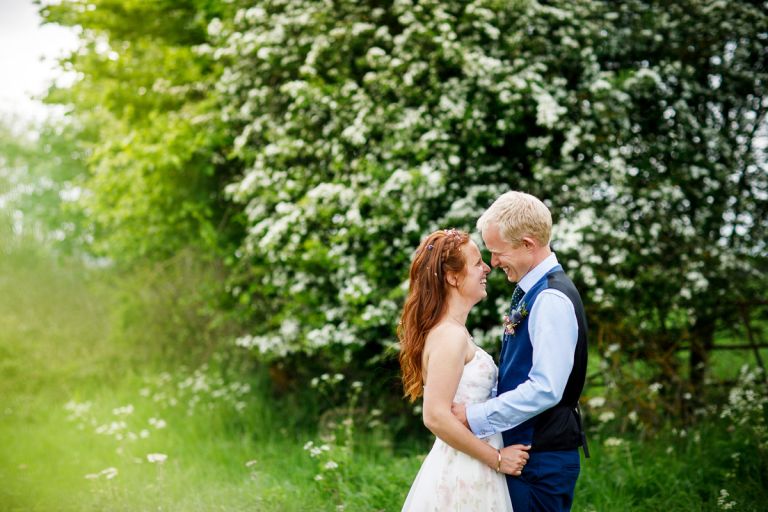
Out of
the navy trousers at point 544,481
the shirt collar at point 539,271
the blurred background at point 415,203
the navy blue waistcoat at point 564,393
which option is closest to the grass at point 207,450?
the blurred background at point 415,203

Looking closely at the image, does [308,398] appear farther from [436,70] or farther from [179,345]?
[436,70]

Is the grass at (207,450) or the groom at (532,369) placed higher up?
the groom at (532,369)

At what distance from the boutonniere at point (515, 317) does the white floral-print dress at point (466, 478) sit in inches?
9.1

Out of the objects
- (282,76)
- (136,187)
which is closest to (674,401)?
(282,76)

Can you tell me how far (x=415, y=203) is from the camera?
6570mm

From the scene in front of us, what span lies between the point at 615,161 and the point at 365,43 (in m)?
2.94

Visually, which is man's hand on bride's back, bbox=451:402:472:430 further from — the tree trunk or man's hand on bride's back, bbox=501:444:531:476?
the tree trunk

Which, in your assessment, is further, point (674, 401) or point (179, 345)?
point (179, 345)

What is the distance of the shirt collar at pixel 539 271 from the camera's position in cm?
312

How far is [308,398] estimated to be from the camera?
31.1ft

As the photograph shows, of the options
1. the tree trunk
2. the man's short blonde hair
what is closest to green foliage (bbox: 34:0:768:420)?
the tree trunk

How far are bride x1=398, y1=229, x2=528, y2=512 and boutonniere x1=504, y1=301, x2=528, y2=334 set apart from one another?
0.64 ft

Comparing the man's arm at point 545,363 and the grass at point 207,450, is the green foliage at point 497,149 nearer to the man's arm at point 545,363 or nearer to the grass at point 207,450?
the grass at point 207,450

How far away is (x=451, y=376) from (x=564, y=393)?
0.54 metres
